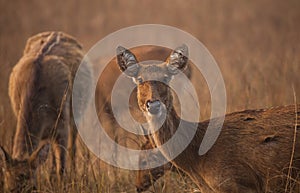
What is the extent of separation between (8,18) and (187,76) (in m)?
8.83

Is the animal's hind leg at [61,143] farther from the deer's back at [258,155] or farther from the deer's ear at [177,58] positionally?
the deer's back at [258,155]

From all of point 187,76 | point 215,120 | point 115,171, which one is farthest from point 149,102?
point 187,76

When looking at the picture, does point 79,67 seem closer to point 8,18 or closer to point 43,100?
point 43,100

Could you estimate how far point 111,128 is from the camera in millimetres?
8555

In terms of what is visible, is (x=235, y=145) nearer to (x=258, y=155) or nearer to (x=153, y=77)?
(x=258, y=155)

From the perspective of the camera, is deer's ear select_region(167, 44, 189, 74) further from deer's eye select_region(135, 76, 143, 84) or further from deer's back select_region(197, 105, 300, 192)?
deer's back select_region(197, 105, 300, 192)

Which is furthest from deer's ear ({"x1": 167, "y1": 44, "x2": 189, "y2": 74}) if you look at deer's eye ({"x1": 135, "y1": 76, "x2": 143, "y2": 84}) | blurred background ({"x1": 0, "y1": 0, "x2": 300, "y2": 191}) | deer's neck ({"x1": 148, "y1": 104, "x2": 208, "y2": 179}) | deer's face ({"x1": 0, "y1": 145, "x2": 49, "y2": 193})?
blurred background ({"x1": 0, "y1": 0, "x2": 300, "y2": 191})

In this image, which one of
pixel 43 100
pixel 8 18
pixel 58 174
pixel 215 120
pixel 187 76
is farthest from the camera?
pixel 8 18

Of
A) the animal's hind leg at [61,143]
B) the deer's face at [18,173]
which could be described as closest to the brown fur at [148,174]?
the deer's face at [18,173]

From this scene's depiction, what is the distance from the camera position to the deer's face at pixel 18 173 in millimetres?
6078

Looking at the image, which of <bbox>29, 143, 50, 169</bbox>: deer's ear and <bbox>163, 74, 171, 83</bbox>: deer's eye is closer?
<bbox>163, 74, 171, 83</bbox>: deer's eye

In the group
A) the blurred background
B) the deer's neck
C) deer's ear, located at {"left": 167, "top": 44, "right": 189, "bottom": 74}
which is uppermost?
the blurred background

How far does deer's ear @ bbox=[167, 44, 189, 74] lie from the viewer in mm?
5359

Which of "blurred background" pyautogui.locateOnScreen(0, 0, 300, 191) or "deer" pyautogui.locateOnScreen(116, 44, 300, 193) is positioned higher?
"blurred background" pyautogui.locateOnScreen(0, 0, 300, 191)
